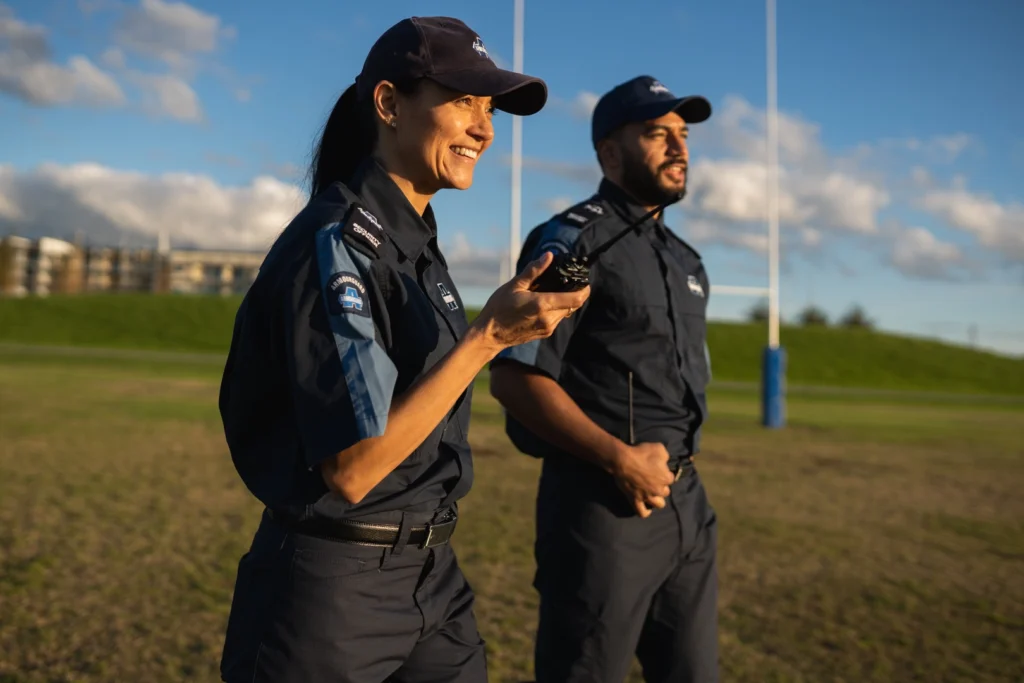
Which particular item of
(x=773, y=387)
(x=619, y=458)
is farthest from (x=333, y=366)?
(x=773, y=387)

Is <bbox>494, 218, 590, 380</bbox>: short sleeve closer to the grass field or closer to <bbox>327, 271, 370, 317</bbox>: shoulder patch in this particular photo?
<bbox>327, 271, 370, 317</bbox>: shoulder patch

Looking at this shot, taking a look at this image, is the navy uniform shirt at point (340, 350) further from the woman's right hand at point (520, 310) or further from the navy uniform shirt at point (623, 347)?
the navy uniform shirt at point (623, 347)

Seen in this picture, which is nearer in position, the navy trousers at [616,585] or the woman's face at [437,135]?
the woman's face at [437,135]

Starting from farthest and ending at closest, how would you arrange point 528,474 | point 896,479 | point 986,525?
point 896,479 → point 528,474 → point 986,525

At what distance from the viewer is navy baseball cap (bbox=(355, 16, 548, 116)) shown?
6.21ft

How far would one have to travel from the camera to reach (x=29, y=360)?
29.5 metres

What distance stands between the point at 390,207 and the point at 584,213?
4.13 ft

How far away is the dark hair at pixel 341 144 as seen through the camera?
2.11 metres

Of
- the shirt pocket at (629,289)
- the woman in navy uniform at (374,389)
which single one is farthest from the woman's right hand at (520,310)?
the shirt pocket at (629,289)

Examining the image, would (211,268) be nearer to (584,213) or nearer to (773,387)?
(773,387)

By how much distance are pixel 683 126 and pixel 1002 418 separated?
22056 mm

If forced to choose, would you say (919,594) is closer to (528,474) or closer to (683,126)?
(683,126)

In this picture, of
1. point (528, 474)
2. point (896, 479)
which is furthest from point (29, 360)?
point (896, 479)

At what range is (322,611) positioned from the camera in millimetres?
1769
